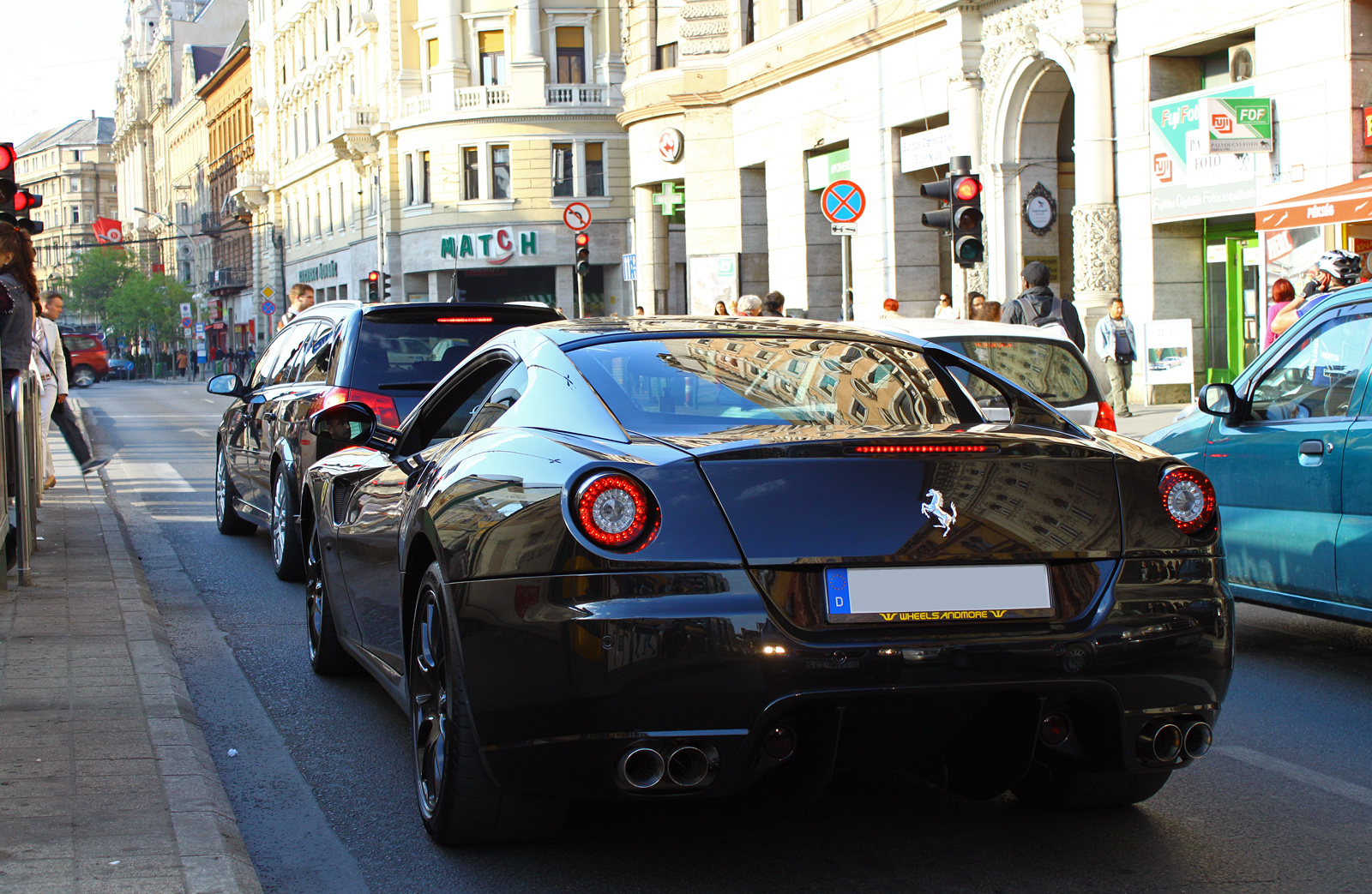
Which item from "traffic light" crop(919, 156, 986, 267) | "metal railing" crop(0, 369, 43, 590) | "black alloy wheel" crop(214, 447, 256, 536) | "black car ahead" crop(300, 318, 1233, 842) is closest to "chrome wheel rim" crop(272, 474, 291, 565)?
"metal railing" crop(0, 369, 43, 590)

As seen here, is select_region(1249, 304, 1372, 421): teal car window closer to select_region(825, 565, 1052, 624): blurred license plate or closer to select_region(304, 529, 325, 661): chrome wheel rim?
select_region(825, 565, 1052, 624): blurred license plate

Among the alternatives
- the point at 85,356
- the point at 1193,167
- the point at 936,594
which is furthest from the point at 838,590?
the point at 85,356

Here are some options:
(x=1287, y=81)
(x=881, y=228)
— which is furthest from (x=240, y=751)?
(x=881, y=228)

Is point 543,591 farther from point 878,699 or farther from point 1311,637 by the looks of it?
point 1311,637

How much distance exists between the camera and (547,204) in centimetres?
5519

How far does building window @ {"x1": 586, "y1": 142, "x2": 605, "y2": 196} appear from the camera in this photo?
55.7m

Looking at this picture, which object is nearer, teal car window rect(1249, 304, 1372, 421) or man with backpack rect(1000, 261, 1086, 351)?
teal car window rect(1249, 304, 1372, 421)

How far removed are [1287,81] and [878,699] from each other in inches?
704

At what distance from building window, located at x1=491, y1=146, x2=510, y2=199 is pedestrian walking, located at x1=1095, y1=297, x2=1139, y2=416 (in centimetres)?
3588

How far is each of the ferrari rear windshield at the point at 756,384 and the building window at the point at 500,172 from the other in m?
51.8

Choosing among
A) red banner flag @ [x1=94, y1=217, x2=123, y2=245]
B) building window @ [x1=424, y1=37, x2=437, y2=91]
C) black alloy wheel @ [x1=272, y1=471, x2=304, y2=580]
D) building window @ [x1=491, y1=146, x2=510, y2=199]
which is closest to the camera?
black alloy wheel @ [x1=272, y1=471, x2=304, y2=580]

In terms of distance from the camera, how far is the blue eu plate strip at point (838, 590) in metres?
3.49

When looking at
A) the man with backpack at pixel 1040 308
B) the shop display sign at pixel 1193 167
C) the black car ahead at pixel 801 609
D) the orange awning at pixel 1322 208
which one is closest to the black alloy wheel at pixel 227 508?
the man with backpack at pixel 1040 308

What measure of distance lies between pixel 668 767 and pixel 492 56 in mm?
54757
